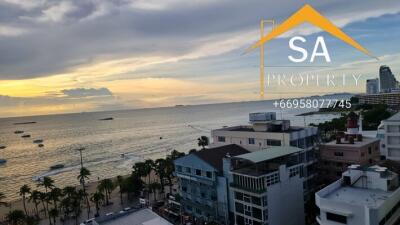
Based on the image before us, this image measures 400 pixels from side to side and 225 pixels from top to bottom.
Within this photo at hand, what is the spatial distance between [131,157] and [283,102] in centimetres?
6079

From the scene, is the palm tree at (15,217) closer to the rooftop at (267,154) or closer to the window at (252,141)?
the rooftop at (267,154)

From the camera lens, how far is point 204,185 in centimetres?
3941

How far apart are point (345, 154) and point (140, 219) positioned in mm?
28319

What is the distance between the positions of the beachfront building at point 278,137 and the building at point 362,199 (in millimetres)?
13933

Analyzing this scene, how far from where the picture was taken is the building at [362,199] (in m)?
21.9

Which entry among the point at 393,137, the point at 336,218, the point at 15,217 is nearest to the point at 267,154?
the point at 336,218

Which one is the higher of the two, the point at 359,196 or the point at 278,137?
the point at 278,137

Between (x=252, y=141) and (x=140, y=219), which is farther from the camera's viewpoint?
(x=252, y=141)

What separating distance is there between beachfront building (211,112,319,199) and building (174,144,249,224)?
3.24 metres

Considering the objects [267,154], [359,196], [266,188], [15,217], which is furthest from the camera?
[15,217]

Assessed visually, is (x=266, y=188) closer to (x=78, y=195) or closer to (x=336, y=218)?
(x=336, y=218)

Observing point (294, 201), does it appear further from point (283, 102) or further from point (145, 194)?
point (145, 194)

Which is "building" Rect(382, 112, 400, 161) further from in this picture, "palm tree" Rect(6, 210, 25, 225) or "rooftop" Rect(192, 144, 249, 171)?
"palm tree" Rect(6, 210, 25, 225)

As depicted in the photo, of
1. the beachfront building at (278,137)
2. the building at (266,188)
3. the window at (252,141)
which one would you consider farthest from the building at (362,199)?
the window at (252,141)
